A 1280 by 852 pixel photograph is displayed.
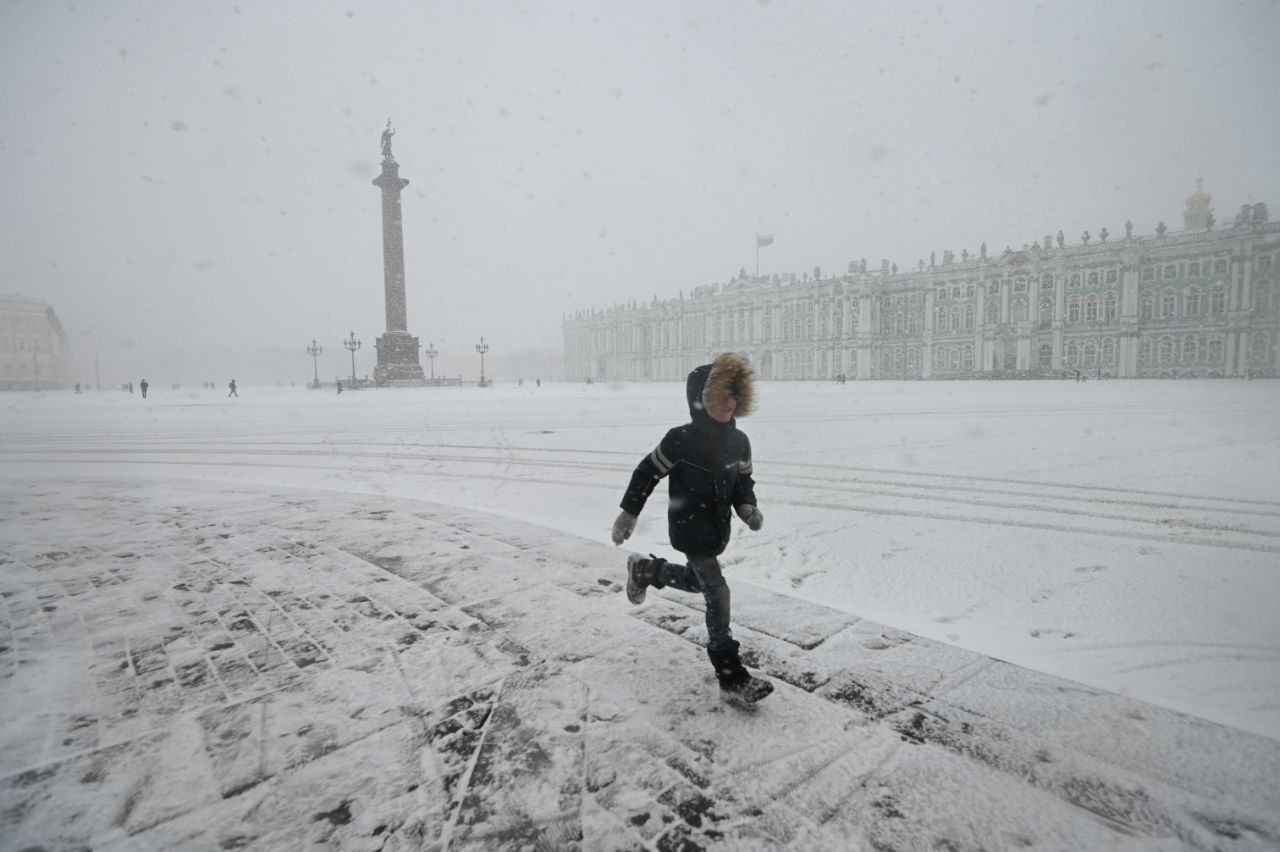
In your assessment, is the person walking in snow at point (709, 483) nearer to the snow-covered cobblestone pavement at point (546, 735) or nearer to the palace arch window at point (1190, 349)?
the snow-covered cobblestone pavement at point (546, 735)

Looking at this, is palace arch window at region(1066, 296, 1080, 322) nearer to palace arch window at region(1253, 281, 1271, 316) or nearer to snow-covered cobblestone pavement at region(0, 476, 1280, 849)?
palace arch window at region(1253, 281, 1271, 316)

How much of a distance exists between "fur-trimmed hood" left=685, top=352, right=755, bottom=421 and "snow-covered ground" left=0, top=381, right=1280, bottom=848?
4.04 feet

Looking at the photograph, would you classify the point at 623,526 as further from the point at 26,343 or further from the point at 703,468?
the point at 26,343

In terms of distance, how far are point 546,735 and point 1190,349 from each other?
6431 centimetres

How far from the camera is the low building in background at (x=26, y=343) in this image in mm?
68562

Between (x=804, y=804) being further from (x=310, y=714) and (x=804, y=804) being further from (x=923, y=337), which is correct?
(x=923, y=337)

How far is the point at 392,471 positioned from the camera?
8727 millimetres

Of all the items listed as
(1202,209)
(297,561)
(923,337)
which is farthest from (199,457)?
(1202,209)

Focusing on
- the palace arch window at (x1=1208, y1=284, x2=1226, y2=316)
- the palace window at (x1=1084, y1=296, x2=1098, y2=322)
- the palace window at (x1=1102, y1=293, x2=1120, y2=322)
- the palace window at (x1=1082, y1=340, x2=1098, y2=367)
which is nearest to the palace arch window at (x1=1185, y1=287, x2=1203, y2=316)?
the palace arch window at (x1=1208, y1=284, x2=1226, y2=316)

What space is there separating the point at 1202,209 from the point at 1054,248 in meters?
14.3

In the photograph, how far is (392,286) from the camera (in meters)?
43.2

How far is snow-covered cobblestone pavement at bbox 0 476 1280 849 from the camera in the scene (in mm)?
1850

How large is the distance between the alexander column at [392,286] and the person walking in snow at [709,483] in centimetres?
4410

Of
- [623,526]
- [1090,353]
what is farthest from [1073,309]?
[623,526]
